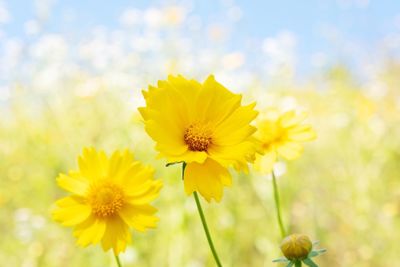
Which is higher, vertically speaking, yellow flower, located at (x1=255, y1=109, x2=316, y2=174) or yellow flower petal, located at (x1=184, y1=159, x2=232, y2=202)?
yellow flower, located at (x1=255, y1=109, x2=316, y2=174)

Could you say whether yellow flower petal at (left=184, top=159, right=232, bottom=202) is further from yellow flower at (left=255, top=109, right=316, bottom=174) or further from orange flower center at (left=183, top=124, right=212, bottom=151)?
yellow flower at (left=255, top=109, right=316, bottom=174)

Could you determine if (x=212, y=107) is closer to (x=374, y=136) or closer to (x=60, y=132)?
(x=60, y=132)

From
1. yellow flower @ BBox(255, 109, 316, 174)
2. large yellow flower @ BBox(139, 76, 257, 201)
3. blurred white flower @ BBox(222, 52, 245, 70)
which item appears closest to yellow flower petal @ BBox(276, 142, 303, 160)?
yellow flower @ BBox(255, 109, 316, 174)

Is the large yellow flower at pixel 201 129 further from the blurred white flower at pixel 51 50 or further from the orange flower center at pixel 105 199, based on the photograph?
the blurred white flower at pixel 51 50

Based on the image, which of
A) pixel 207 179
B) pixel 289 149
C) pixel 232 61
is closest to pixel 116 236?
pixel 207 179

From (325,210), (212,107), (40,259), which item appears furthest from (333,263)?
(212,107)

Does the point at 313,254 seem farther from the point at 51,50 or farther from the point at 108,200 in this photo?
the point at 51,50
